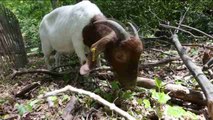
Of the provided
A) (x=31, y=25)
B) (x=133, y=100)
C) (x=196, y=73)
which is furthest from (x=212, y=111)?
(x=31, y=25)

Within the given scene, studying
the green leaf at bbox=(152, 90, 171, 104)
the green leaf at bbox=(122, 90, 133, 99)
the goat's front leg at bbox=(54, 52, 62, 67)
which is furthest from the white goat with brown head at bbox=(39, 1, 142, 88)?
the green leaf at bbox=(152, 90, 171, 104)

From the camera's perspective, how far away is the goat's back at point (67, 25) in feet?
21.0

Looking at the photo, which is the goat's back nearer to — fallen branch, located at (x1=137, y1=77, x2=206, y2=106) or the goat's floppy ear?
the goat's floppy ear

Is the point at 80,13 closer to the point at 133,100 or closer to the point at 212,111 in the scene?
the point at 133,100

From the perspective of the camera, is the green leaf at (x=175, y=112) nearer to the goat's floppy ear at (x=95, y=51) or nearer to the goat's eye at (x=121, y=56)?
the goat's eye at (x=121, y=56)

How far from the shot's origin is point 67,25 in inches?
271

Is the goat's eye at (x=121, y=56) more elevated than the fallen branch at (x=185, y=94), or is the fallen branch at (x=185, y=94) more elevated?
the goat's eye at (x=121, y=56)

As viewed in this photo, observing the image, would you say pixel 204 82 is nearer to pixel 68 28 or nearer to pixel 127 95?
pixel 127 95

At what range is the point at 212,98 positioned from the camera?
13.1ft

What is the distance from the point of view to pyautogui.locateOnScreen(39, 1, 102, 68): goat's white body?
6402mm

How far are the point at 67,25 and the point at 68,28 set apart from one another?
0.09 metres

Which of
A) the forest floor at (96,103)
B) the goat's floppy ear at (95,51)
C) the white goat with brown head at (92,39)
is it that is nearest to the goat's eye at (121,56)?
the white goat with brown head at (92,39)

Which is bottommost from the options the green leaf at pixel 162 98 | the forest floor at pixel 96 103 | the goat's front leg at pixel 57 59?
the goat's front leg at pixel 57 59

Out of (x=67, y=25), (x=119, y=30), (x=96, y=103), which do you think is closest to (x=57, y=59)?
(x=67, y=25)
